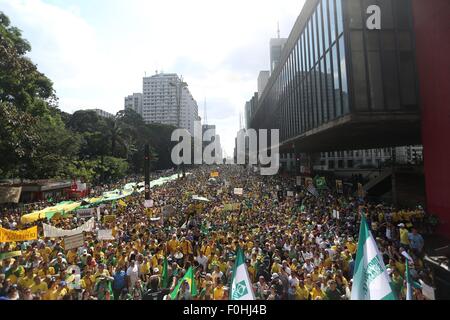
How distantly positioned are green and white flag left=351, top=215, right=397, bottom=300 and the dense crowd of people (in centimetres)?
208

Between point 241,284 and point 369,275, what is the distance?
2.37m

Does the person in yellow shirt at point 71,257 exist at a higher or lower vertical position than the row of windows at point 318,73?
lower

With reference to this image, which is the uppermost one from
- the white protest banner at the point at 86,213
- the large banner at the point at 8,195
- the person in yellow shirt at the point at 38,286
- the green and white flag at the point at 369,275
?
the large banner at the point at 8,195

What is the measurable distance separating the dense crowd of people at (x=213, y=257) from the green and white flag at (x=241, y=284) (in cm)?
121

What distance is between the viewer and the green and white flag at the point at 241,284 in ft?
20.7

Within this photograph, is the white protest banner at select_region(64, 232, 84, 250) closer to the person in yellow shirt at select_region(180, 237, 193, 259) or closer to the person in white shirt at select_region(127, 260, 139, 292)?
the person in white shirt at select_region(127, 260, 139, 292)

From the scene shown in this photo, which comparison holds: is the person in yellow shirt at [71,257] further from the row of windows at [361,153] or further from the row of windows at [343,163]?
the row of windows at [343,163]

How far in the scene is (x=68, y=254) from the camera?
11367 mm

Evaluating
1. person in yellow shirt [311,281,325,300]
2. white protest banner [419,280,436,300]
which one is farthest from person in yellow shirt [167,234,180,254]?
white protest banner [419,280,436,300]

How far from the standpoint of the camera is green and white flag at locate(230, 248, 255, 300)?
6.30 meters

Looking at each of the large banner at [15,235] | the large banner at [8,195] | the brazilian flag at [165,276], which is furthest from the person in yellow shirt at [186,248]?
the large banner at [8,195]
